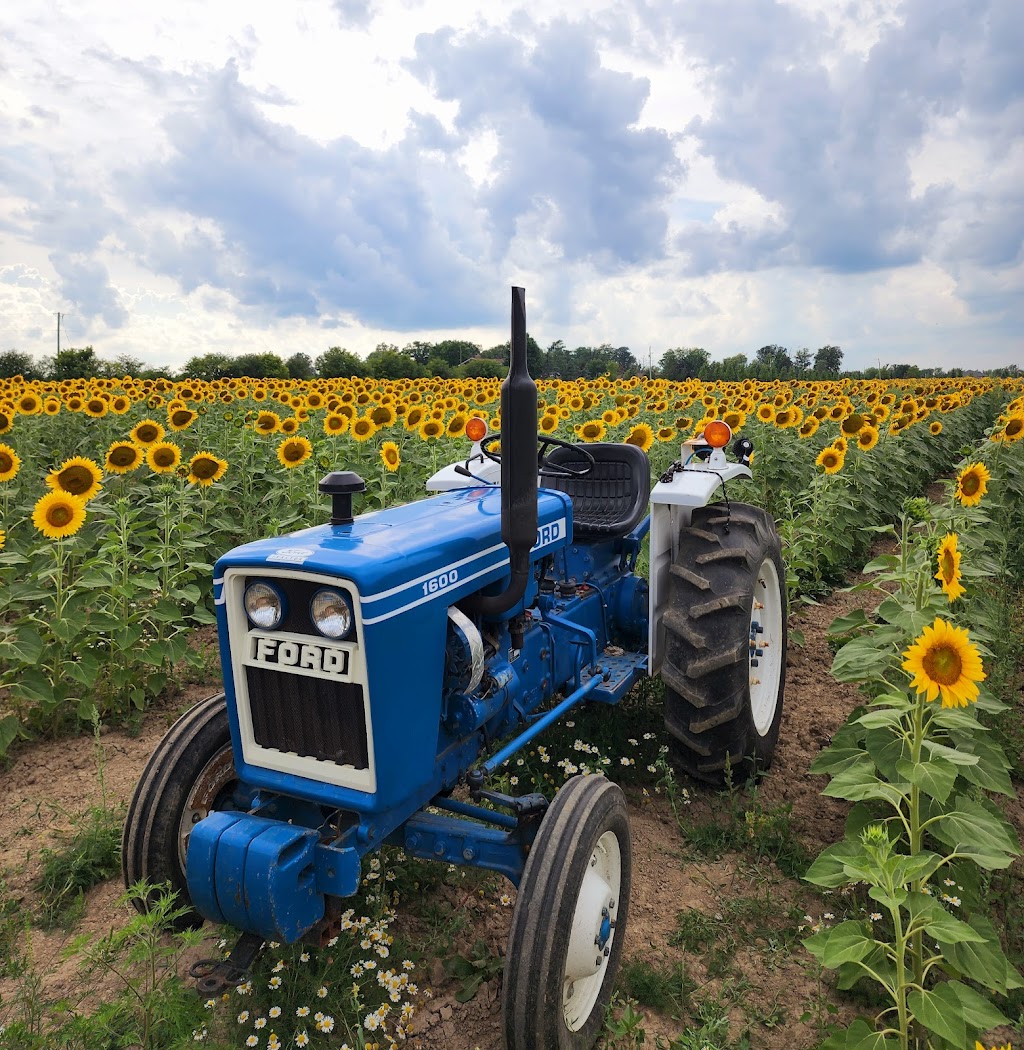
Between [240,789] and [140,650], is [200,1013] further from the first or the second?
[140,650]

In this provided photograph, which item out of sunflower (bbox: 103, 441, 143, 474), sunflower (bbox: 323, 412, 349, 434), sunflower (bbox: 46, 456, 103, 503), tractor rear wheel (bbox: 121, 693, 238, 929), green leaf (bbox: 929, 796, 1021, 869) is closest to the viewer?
green leaf (bbox: 929, 796, 1021, 869)

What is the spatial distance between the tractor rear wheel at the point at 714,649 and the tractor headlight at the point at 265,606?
169 cm

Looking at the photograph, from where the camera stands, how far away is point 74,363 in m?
22.7

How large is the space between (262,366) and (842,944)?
2363 cm

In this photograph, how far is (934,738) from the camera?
286 cm

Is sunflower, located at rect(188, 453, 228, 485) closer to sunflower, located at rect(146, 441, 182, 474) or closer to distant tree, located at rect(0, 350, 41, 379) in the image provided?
sunflower, located at rect(146, 441, 182, 474)

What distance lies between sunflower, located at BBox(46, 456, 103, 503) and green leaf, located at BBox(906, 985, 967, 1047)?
4335mm

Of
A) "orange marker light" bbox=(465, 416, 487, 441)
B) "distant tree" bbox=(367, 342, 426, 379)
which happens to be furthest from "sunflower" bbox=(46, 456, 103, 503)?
"distant tree" bbox=(367, 342, 426, 379)

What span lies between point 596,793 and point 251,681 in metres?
1.03

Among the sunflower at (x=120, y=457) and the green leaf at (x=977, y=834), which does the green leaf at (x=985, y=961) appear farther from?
the sunflower at (x=120, y=457)

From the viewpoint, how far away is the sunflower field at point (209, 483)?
4.20 metres

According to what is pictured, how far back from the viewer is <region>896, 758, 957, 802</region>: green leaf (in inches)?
89.4

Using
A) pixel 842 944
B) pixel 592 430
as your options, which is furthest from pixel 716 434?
pixel 592 430

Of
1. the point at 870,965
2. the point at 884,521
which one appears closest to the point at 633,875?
the point at 870,965
